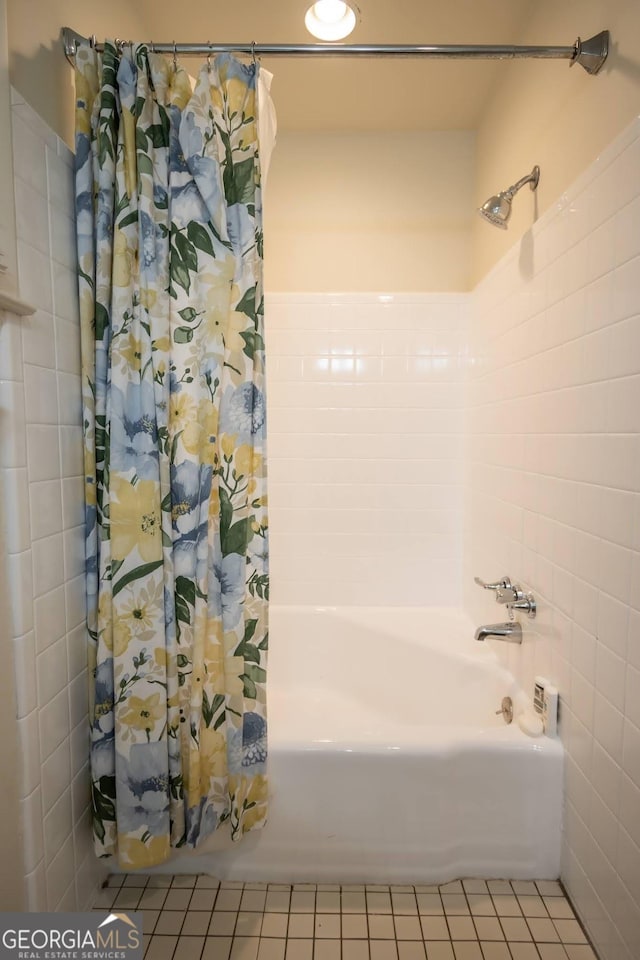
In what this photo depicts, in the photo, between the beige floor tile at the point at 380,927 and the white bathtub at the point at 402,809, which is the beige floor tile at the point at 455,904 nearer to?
the white bathtub at the point at 402,809

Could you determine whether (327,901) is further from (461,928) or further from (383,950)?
(461,928)

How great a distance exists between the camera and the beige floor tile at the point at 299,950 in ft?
3.73

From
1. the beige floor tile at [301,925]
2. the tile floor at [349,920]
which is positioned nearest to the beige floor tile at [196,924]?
the tile floor at [349,920]

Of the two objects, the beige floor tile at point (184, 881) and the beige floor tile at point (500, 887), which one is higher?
the beige floor tile at point (500, 887)

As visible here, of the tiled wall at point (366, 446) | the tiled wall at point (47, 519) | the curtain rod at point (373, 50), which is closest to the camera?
the tiled wall at point (47, 519)

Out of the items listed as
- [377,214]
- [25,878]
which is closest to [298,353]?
[377,214]

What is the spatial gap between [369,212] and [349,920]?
2.49 m

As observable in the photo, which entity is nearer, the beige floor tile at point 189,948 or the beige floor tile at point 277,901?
the beige floor tile at point 189,948

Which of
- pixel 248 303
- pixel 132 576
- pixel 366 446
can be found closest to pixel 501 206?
pixel 248 303

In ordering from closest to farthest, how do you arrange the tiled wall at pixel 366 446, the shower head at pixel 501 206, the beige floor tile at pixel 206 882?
the beige floor tile at pixel 206 882 → the shower head at pixel 501 206 → the tiled wall at pixel 366 446

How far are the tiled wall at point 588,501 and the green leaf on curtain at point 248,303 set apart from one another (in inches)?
31.6

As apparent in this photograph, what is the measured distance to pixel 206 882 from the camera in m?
1.33

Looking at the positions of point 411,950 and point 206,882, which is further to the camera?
point 206,882

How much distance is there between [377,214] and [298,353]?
28.1 inches
